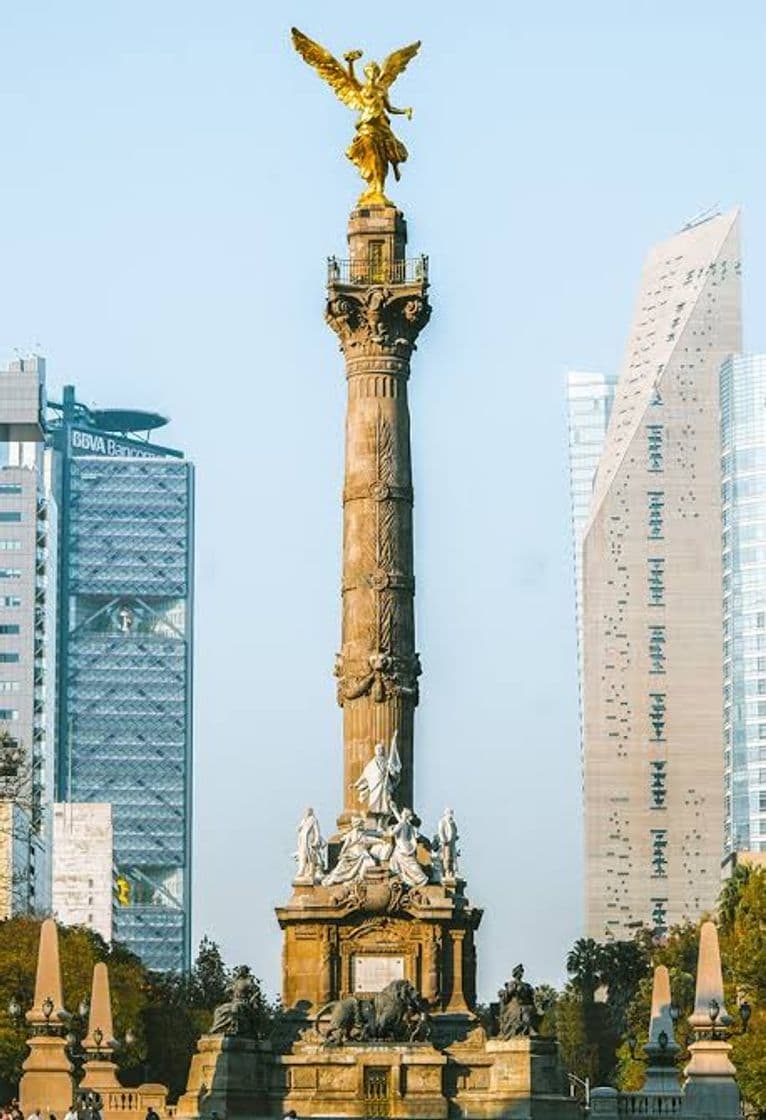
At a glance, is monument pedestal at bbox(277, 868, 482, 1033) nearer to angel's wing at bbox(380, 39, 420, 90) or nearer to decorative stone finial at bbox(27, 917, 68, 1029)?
decorative stone finial at bbox(27, 917, 68, 1029)

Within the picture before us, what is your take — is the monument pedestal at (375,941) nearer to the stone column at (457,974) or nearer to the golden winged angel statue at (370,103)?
the stone column at (457,974)

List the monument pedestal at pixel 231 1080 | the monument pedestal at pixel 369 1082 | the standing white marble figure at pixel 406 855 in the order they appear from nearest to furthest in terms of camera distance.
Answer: the monument pedestal at pixel 369 1082, the monument pedestal at pixel 231 1080, the standing white marble figure at pixel 406 855

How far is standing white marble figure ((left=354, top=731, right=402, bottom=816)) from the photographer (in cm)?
7262

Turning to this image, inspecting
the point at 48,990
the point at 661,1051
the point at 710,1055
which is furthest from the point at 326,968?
the point at 661,1051

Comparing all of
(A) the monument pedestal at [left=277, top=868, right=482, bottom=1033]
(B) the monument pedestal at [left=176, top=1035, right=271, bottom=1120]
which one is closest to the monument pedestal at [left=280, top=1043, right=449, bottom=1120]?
(B) the monument pedestal at [left=176, top=1035, right=271, bottom=1120]

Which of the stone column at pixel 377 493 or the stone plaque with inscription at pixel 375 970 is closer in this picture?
the stone plaque with inscription at pixel 375 970

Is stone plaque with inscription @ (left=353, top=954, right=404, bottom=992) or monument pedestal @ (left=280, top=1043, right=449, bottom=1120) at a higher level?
stone plaque with inscription @ (left=353, top=954, right=404, bottom=992)

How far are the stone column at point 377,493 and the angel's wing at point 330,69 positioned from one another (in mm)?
3177

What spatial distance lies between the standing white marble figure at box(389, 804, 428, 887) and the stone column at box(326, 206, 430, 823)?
Answer: 1412 mm

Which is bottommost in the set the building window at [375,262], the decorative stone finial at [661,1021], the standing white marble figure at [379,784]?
the decorative stone finial at [661,1021]

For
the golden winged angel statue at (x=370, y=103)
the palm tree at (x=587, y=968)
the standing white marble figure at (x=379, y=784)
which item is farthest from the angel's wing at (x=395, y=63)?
the palm tree at (x=587, y=968)

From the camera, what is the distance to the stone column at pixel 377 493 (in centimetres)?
7400

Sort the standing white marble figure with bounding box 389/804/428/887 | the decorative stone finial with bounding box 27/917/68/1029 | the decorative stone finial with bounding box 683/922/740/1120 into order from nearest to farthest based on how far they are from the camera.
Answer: the decorative stone finial with bounding box 683/922/740/1120, the standing white marble figure with bounding box 389/804/428/887, the decorative stone finial with bounding box 27/917/68/1029

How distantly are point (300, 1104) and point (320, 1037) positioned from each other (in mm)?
2110
